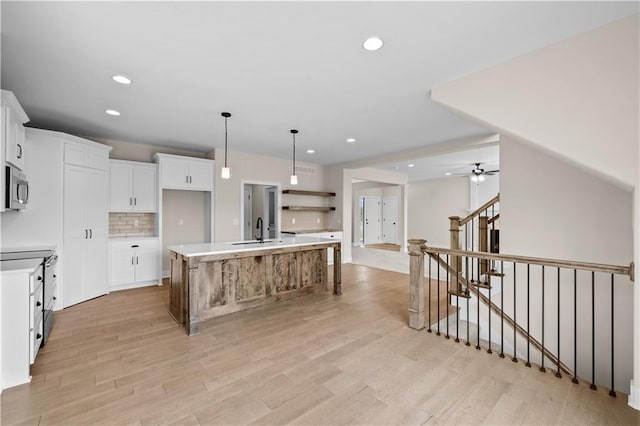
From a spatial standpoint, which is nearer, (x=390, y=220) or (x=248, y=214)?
(x=248, y=214)

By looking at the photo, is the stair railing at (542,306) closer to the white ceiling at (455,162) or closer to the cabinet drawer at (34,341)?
the white ceiling at (455,162)

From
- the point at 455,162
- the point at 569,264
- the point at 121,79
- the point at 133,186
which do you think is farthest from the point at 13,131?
the point at 455,162

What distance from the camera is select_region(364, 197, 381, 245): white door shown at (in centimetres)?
1195

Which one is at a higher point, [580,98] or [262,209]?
[580,98]

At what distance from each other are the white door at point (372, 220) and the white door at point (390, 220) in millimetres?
275

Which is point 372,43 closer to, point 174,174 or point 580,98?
point 580,98

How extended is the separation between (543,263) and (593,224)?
1054 mm

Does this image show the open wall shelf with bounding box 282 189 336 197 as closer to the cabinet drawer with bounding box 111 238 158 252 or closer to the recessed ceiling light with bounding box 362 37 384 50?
the cabinet drawer with bounding box 111 238 158 252

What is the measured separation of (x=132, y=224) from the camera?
5.41 m

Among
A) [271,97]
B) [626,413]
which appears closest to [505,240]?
[626,413]

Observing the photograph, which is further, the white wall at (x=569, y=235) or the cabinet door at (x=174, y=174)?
the cabinet door at (x=174, y=174)

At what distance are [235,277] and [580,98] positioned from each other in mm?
3887

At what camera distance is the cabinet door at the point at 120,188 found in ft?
16.1

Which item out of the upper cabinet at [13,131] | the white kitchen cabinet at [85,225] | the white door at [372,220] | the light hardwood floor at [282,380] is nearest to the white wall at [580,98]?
the light hardwood floor at [282,380]
